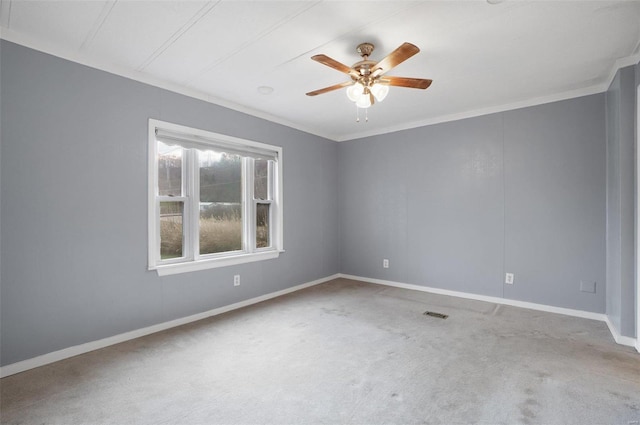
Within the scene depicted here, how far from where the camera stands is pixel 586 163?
3.48 metres

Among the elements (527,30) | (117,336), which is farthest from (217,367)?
(527,30)

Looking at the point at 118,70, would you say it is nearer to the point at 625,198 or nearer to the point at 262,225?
the point at 262,225

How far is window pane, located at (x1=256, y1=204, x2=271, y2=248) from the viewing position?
433cm

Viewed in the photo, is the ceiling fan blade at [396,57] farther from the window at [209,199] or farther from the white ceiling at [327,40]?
the window at [209,199]

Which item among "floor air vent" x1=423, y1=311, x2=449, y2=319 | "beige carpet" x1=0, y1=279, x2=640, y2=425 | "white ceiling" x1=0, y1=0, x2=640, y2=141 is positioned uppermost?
"white ceiling" x1=0, y1=0, x2=640, y2=141

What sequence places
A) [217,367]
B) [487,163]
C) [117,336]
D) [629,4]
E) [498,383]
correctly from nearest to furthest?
[629,4], [498,383], [217,367], [117,336], [487,163]

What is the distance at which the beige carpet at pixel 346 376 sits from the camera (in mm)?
1869

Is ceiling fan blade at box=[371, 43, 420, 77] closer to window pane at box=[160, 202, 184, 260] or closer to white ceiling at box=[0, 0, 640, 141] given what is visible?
white ceiling at box=[0, 0, 640, 141]

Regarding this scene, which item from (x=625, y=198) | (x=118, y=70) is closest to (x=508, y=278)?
(x=625, y=198)

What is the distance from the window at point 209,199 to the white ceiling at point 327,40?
23.8 inches

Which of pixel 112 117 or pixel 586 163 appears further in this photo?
pixel 586 163

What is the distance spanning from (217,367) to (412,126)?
158 inches

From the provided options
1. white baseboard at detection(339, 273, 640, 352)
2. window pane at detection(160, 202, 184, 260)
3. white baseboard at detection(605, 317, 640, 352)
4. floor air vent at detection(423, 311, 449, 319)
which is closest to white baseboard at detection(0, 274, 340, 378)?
window pane at detection(160, 202, 184, 260)

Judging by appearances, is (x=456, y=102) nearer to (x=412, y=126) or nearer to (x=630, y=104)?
(x=412, y=126)
